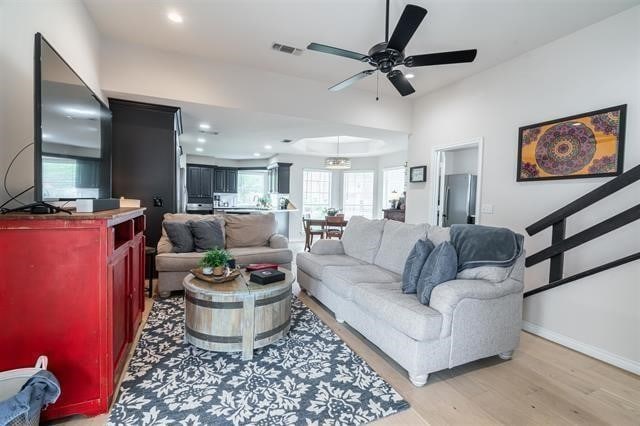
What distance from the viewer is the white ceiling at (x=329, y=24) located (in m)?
2.64

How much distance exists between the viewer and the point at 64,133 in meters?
1.76

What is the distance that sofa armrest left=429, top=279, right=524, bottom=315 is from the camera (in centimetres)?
203

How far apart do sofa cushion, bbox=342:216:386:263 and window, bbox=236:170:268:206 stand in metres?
6.76

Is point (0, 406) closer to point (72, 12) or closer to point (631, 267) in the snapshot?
point (72, 12)

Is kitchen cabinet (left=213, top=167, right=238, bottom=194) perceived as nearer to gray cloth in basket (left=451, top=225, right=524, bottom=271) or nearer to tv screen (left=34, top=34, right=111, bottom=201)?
tv screen (left=34, top=34, right=111, bottom=201)

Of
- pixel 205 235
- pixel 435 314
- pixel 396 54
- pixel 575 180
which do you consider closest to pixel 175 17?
pixel 396 54

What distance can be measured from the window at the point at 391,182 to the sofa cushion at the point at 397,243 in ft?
16.7

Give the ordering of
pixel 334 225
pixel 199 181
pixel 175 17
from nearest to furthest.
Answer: pixel 175 17
pixel 334 225
pixel 199 181

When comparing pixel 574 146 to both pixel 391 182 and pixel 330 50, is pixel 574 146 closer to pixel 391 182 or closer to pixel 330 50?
pixel 330 50

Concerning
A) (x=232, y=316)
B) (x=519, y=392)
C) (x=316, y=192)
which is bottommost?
(x=519, y=392)

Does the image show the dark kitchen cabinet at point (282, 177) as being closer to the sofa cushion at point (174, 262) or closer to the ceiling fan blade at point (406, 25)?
the sofa cushion at point (174, 262)

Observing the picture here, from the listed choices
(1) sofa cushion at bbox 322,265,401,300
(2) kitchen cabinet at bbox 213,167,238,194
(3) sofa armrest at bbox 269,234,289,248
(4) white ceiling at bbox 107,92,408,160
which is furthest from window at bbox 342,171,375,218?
(1) sofa cushion at bbox 322,265,401,300

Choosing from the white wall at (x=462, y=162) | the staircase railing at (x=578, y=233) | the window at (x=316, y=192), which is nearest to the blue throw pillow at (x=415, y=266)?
the staircase railing at (x=578, y=233)

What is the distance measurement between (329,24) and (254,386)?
325cm
